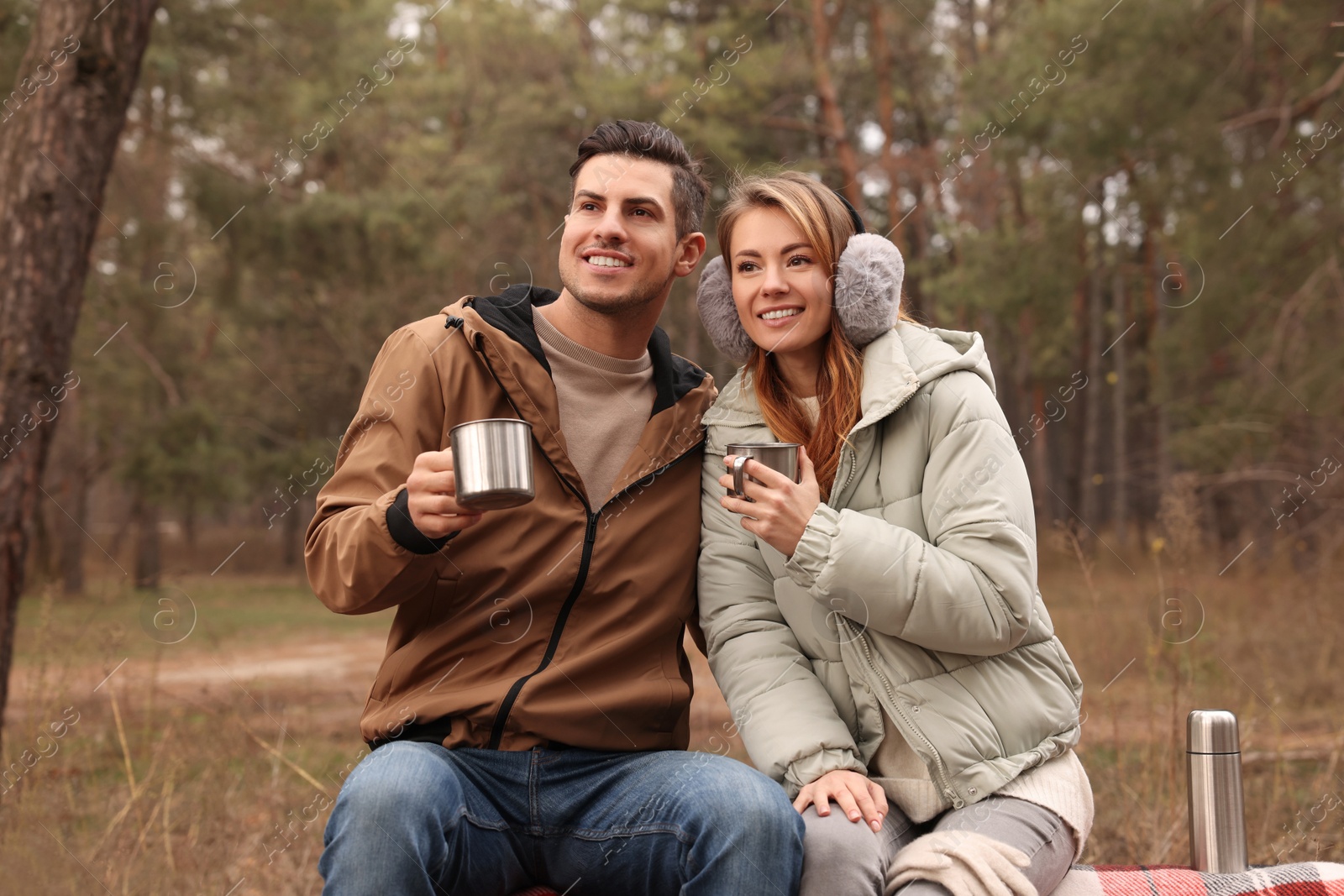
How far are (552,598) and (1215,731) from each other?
1.65 meters

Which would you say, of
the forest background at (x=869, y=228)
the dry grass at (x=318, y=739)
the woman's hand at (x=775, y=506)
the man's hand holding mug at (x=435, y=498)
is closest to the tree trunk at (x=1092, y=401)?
the forest background at (x=869, y=228)

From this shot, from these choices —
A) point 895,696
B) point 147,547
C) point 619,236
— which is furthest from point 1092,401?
point 895,696

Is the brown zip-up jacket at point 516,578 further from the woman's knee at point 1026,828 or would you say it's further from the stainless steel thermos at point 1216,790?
the stainless steel thermos at point 1216,790

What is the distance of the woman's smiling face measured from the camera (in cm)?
292

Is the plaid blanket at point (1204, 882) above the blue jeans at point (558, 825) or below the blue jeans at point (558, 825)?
below

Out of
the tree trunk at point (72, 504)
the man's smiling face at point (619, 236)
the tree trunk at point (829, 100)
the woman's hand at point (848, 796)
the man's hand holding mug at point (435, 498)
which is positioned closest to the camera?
the man's hand holding mug at point (435, 498)

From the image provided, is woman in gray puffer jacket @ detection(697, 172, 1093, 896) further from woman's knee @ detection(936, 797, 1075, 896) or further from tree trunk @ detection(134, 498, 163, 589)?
tree trunk @ detection(134, 498, 163, 589)

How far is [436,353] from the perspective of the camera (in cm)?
295

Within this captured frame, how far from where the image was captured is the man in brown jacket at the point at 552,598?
243cm

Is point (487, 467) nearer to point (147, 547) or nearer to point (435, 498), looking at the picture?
point (435, 498)

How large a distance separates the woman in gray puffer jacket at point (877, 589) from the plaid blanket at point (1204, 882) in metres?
0.08

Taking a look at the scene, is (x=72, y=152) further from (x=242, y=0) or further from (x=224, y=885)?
(x=242, y=0)

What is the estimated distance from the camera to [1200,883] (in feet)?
9.12

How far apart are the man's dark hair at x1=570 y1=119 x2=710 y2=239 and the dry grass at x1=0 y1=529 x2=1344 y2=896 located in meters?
1.72
